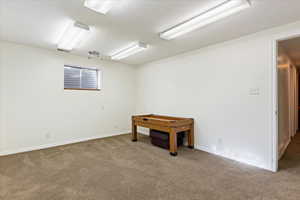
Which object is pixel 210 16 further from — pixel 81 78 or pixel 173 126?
pixel 81 78

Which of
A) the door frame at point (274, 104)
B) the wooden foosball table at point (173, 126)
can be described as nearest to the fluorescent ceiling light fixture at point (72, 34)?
the wooden foosball table at point (173, 126)

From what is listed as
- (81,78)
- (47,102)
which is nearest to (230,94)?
(81,78)

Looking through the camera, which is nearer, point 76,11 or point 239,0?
point 239,0

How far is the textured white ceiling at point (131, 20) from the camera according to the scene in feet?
6.13

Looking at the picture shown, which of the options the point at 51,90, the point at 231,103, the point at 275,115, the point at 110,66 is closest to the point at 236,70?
the point at 231,103

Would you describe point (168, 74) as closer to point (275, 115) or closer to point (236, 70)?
point (236, 70)

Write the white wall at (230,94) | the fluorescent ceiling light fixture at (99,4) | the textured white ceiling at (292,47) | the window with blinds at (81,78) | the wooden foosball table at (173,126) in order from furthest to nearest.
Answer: the window with blinds at (81,78) < the wooden foosball table at (173,126) < the textured white ceiling at (292,47) < the white wall at (230,94) < the fluorescent ceiling light fixture at (99,4)

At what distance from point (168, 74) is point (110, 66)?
1889 millimetres

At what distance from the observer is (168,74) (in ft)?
13.8

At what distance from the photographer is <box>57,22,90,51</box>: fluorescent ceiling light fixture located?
7.68ft

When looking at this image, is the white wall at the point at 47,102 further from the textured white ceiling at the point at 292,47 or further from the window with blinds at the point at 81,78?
the textured white ceiling at the point at 292,47

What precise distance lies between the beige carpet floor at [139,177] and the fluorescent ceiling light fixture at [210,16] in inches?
90.1

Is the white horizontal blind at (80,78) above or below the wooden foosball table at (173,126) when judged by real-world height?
above

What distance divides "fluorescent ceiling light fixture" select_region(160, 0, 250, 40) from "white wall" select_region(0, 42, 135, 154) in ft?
9.16
